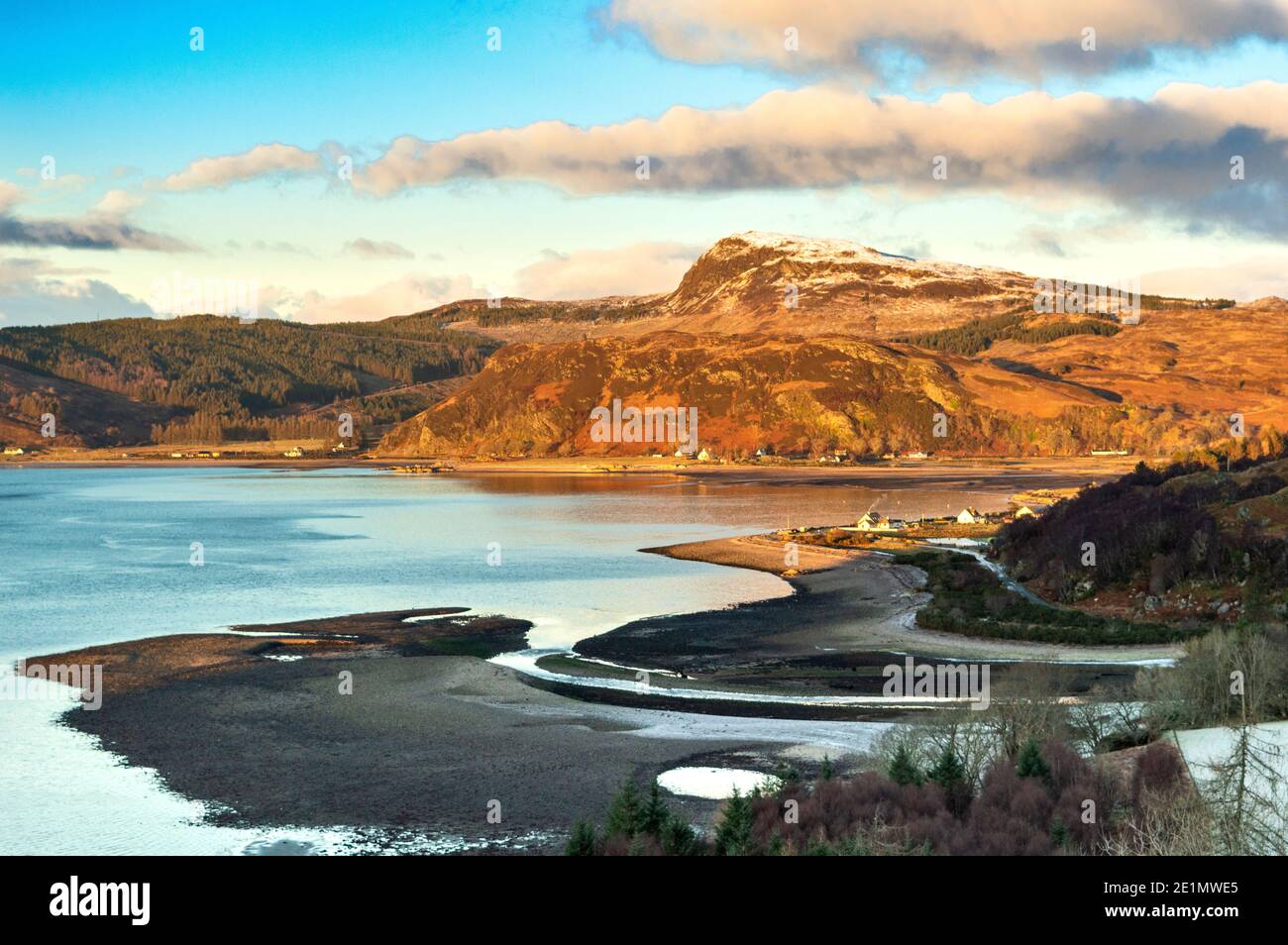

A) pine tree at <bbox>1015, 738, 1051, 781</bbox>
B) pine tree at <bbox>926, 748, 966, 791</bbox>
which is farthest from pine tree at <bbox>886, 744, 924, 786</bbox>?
pine tree at <bbox>1015, 738, 1051, 781</bbox>

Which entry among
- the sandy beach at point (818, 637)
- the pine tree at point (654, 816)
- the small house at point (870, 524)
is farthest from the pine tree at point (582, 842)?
the small house at point (870, 524)

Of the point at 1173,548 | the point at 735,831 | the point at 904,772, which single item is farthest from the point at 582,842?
the point at 1173,548

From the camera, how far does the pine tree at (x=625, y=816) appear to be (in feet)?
63.9

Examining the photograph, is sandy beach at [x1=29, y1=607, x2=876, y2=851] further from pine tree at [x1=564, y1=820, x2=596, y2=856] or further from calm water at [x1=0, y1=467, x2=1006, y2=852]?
pine tree at [x1=564, y1=820, x2=596, y2=856]

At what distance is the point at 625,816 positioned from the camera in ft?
64.6

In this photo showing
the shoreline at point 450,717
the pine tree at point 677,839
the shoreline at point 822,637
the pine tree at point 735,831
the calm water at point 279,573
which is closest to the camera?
the pine tree at point 735,831

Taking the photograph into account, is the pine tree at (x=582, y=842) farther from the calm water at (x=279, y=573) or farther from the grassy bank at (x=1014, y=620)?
the grassy bank at (x=1014, y=620)

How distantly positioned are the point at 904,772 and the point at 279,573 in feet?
189

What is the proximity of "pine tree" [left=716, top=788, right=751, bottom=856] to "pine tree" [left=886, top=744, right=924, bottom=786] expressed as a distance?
3.18m

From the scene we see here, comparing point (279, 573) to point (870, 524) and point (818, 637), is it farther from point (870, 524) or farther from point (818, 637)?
point (870, 524)

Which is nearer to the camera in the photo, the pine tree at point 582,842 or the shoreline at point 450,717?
the pine tree at point 582,842

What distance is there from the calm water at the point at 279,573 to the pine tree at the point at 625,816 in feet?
21.1
